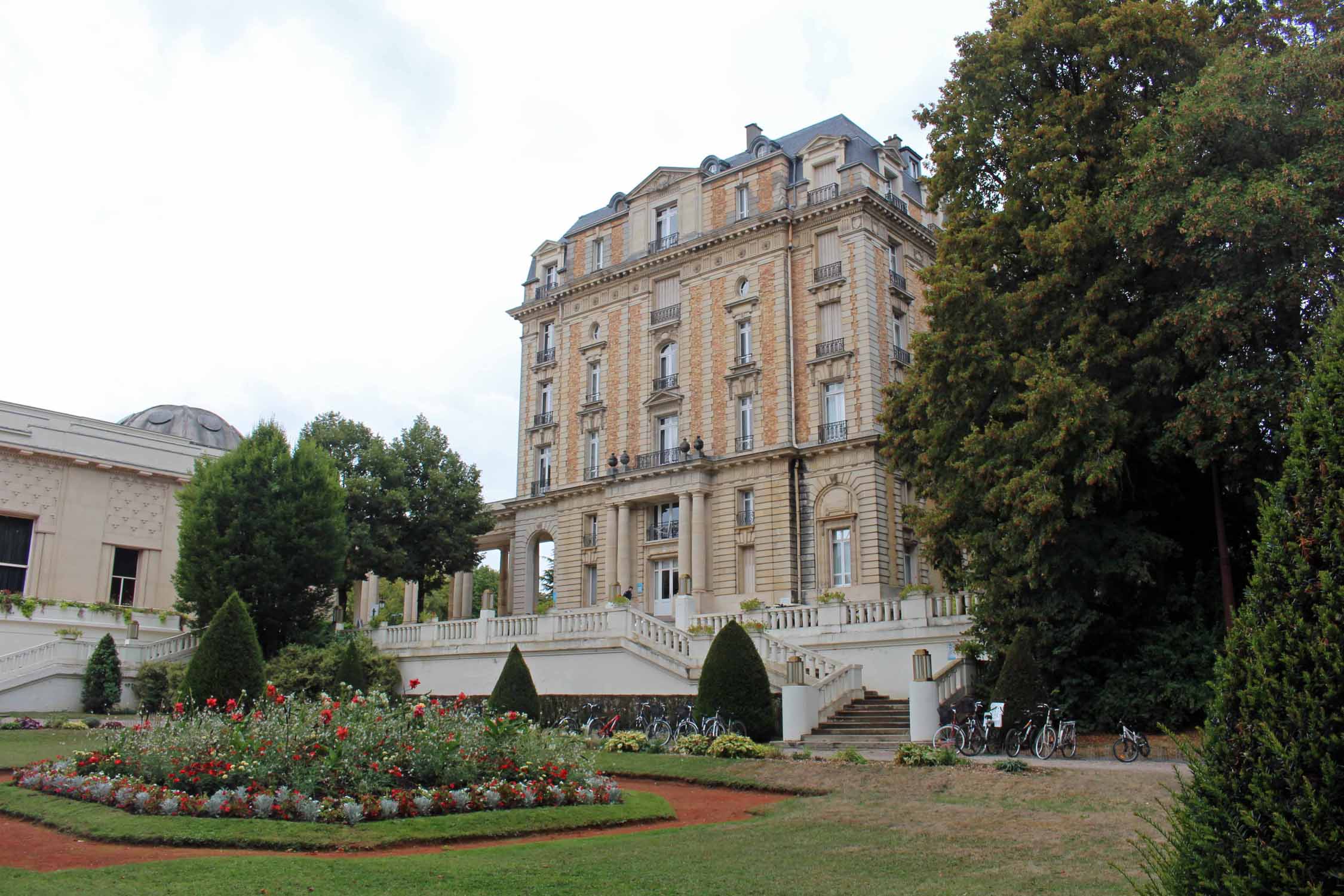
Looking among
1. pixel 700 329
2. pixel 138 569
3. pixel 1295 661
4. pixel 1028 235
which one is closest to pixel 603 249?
pixel 700 329

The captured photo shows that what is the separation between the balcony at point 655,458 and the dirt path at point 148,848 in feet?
95.7

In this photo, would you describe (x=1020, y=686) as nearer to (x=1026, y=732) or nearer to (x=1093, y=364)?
(x=1026, y=732)

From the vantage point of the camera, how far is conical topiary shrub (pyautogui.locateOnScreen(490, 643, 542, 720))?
22.6m

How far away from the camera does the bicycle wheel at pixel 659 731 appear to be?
72.4ft

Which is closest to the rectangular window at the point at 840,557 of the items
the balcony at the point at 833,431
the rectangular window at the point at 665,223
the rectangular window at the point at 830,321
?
the balcony at the point at 833,431

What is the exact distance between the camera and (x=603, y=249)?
48.0 metres

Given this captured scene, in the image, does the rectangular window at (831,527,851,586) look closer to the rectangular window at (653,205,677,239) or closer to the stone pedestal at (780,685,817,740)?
the rectangular window at (653,205,677,239)

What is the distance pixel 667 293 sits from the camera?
4512 cm

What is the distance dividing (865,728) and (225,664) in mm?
13835

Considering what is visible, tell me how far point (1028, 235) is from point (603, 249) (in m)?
29.4

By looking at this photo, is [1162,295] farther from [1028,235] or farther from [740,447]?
[740,447]

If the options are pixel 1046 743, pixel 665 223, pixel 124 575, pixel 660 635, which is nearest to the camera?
Result: pixel 1046 743

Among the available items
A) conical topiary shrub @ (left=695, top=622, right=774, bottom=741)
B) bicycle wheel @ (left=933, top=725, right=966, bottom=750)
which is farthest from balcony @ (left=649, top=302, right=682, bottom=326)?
bicycle wheel @ (left=933, top=725, right=966, bottom=750)

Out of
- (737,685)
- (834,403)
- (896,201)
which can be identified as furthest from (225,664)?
(896,201)
